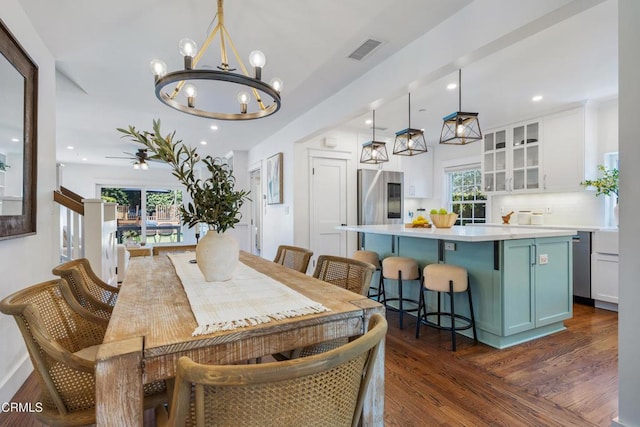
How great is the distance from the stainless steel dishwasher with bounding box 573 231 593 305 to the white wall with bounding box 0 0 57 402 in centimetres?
538

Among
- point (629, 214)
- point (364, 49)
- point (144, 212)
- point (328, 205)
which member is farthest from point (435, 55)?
point (144, 212)

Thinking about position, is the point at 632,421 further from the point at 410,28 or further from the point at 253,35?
the point at 253,35

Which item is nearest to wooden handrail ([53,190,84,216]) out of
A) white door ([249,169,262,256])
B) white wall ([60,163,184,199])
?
white door ([249,169,262,256])

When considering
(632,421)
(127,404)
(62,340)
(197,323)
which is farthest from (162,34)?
(632,421)

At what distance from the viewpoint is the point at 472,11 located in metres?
2.14

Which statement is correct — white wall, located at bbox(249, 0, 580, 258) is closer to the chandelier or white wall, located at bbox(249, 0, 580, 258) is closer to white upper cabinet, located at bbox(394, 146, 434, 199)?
the chandelier

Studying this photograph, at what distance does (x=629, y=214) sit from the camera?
1448 mm

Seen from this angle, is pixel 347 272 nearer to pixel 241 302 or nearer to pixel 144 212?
pixel 241 302

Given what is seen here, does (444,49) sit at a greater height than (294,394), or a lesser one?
greater

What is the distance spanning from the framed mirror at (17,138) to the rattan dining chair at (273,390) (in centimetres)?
192

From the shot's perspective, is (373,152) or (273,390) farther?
(373,152)

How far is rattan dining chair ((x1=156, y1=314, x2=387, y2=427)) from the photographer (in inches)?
22.1

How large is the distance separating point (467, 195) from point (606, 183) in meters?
2.33

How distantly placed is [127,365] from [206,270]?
2.48 feet
